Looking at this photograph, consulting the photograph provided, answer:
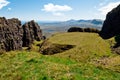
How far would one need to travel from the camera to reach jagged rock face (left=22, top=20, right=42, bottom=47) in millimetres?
161250

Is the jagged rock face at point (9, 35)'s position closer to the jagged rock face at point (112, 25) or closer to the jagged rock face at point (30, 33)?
the jagged rock face at point (30, 33)

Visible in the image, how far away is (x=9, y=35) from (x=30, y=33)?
28.9 m

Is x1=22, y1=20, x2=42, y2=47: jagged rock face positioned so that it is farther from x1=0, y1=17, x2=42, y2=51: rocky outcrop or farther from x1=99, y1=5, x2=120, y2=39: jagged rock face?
x1=99, y1=5, x2=120, y2=39: jagged rock face

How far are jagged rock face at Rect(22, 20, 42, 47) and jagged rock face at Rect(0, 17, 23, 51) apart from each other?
16.1m

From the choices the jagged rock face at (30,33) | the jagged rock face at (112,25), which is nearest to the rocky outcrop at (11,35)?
the jagged rock face at (30,33)

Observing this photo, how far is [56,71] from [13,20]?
12166 centimetres

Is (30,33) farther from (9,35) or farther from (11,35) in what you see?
(9,35)

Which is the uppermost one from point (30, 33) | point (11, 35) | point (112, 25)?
point (112, 25)

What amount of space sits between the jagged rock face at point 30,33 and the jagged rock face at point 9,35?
1610 centimetres

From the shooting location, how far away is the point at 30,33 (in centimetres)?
16400

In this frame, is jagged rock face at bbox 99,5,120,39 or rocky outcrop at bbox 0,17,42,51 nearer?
jagged rock face at bbox 99,5,120,39

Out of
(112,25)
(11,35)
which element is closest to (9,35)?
(11,35)

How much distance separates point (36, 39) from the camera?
165125mm

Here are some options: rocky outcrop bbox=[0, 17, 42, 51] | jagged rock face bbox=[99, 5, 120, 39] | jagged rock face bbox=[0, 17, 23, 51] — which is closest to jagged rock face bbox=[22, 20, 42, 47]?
rocky outcrop bbox=[0, 17, 42, 51]
